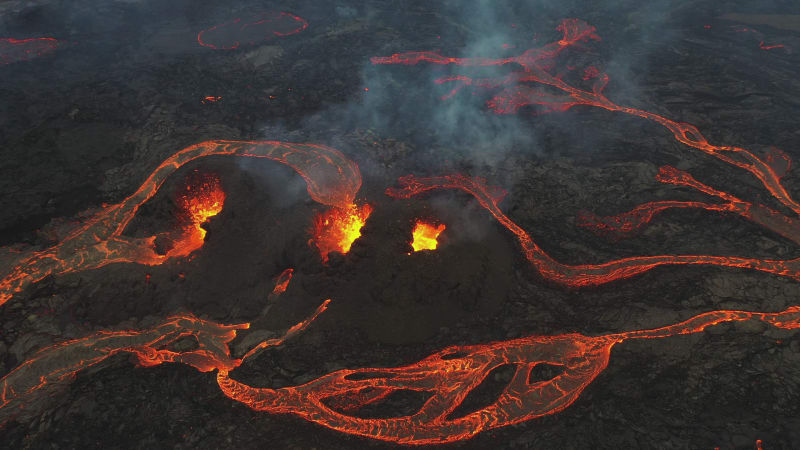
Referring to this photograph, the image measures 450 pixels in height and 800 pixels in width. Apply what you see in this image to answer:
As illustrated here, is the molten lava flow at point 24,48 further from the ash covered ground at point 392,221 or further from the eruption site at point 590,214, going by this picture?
the eruption site at point 590,214

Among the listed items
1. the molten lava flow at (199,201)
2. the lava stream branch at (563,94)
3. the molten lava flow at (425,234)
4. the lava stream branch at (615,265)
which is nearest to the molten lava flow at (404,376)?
the lava stream branch at (615,265)

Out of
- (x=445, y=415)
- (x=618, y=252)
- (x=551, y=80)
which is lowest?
(x=445, y=415)

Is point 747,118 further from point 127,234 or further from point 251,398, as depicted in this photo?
point 127,234

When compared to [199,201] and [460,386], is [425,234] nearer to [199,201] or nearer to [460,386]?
[460,386]

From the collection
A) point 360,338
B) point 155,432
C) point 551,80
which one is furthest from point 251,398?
point 551,80

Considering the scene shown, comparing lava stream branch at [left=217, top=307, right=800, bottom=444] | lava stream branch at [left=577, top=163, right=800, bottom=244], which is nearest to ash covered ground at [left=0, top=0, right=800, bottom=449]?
lava stream branch at [left=217, top=307, right=800, bottom=444]

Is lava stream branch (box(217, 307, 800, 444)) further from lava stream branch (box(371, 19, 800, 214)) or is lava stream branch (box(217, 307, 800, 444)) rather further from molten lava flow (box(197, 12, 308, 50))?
molten lava flow (box(197, 12, 308, 50))

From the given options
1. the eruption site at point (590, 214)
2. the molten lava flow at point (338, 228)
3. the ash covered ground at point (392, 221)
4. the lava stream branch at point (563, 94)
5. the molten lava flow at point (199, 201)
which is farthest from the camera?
the lava stream branch at point (563, 94)
